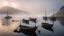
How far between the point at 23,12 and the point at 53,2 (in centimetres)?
35

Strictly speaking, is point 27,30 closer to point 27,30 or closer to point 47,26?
point 27,30

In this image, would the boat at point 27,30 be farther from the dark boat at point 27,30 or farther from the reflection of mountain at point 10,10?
the reflection of mountain at point 10,10

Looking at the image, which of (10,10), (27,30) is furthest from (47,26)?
(10,10)

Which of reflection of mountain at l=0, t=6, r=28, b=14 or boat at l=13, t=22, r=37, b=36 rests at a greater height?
reflection of mountain at l=0, t=6, r=28, b=14

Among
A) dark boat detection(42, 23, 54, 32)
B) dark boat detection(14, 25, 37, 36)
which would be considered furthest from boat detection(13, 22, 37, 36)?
dark boat detection(42, 23, 54, 32)

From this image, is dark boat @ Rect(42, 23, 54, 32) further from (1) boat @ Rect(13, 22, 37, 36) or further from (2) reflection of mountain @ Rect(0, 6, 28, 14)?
(2) reflection of mountain @ Rect(0, 6, 28, 14)

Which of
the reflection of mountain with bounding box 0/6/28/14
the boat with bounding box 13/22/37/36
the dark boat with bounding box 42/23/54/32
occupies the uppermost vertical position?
the reflection of mountain with bounding box 0/6/28/14

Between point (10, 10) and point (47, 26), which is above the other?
point (10, 10)

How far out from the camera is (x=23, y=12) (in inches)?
45.9

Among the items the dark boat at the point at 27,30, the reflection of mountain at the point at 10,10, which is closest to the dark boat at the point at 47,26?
the dark boat at the point at 27,30

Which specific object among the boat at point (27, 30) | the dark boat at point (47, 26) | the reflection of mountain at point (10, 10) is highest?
the reflection of mountain at point (10, 10)

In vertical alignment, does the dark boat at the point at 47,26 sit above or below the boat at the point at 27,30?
above

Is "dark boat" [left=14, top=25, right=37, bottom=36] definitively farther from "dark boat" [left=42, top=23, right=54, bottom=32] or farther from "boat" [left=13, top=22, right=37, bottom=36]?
"dark boat" [left=42, top=23, right=54, bottom=32]

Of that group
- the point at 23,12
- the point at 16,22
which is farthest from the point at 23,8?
the point at 16,22
